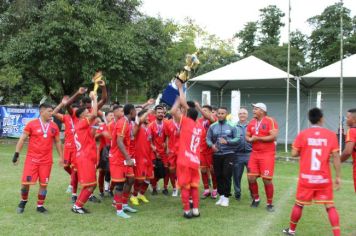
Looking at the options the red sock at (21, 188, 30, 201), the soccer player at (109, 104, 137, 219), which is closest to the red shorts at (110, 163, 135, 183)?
the soccer player at (109, 104, 137, 219)

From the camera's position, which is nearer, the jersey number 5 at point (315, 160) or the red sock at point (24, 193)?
the jersey number 5 at point (315, 160)

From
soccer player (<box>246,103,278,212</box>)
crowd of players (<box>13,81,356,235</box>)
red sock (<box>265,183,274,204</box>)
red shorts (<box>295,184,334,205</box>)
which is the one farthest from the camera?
red sock (<box>265,183,274,204</box>)

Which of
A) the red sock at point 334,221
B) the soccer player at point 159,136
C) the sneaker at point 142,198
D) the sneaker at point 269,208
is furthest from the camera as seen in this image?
the soccer player at point 159,136

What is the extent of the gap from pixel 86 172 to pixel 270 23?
54766mm

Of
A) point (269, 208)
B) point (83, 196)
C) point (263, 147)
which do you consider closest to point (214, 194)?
point (269, 208)

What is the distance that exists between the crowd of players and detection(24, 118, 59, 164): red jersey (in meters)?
0.02

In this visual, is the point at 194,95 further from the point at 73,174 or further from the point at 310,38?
the point at 310,38

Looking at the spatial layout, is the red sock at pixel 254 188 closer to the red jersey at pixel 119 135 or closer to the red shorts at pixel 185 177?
the red shorts at pixel 185 177

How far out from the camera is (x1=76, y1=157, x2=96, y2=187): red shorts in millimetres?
7258

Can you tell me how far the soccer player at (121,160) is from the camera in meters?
7.20

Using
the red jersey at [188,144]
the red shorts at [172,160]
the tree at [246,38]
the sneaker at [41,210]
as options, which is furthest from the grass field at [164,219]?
the tree at [246,38]

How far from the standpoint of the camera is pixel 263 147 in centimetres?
780

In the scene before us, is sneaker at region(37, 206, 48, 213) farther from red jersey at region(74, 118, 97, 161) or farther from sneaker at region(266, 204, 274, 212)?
sneaker at region(266, 204, 274, 212)

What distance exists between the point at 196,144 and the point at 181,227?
1.47 metres
